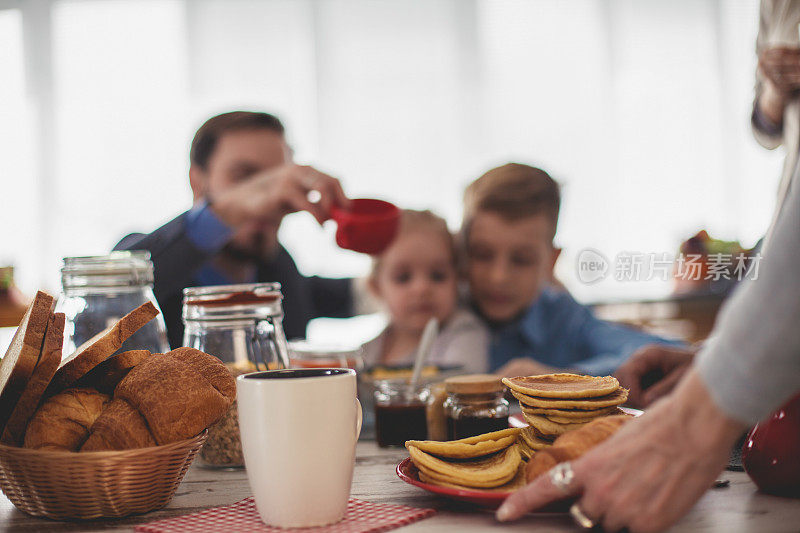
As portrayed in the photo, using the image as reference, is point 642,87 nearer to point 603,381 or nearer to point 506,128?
point 506,128

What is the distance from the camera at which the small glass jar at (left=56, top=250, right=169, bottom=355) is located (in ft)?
2.71

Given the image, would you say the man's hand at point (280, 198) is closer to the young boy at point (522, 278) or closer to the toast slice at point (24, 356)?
the young boy at point (522, 278)

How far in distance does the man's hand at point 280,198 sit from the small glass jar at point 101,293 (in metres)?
0.55

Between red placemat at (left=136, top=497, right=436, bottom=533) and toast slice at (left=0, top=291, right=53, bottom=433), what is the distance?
0.54 feet

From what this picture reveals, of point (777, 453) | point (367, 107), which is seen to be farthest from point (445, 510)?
point (367, 107)

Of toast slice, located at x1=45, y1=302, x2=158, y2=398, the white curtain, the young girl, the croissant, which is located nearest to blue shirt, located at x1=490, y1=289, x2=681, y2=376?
the young girl

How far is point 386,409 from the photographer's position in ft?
2.93

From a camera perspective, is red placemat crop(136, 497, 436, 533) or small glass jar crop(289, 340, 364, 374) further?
small glass jar crop(289, 340, 364, 374)

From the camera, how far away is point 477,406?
0.77 metres

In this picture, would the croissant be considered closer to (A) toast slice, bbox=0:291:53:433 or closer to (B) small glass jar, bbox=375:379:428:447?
(B) small glass jar, bbox=375:379:428:447

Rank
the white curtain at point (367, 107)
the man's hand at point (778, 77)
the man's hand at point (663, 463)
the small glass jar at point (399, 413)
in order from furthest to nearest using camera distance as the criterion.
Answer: the white curtain at point (367, 107), the man's hand at point (778, 77), the small glass jar at point (399, 413), the man's hand at point (663, 463)

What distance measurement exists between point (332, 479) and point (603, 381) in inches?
10.5

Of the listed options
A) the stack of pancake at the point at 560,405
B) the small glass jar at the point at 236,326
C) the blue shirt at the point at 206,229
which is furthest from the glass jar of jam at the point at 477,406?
the blue shirt at the point at 206,229

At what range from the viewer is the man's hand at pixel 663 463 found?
19.0 inches
